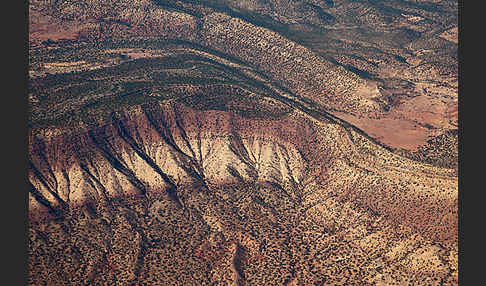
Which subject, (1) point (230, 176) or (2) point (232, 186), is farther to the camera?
(1) point (230, 176)

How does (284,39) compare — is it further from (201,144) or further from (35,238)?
(35,238)

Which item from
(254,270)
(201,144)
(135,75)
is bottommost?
(254,270)

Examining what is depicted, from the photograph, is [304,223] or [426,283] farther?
[304,223]

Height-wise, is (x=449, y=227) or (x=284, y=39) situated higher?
(x=284, y=39)

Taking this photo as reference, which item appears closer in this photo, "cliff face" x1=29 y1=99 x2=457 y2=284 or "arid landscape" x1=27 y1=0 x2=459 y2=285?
"arid landscape" x1=27 y1=0 x2=459 y2=285

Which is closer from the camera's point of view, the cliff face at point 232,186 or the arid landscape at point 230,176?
the arid landscape at point 230,176

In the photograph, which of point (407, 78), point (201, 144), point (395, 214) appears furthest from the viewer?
point (407, 78)

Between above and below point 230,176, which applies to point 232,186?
below

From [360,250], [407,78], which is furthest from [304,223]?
[407,78]
